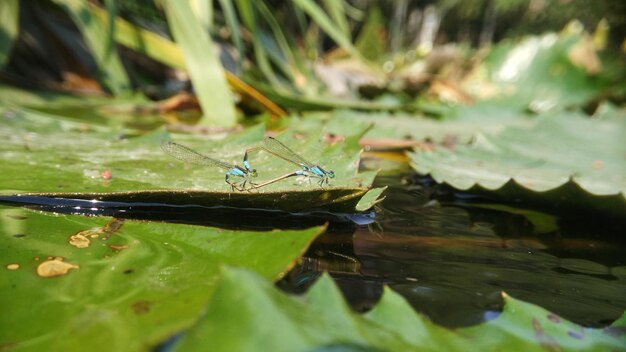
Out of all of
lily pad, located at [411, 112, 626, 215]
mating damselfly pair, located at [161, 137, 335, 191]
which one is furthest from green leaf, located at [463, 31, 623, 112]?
mating damselfly pair, located at [161, 137, 335, 191]

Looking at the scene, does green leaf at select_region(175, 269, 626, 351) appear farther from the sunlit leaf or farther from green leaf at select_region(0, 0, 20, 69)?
green leaf at select_region(0, 0, 20, 69)

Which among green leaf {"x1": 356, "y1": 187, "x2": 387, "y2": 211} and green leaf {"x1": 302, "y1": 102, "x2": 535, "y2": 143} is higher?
green leaf {"x1": 302, "y1": 102, "x2": 535, "y2": 143}

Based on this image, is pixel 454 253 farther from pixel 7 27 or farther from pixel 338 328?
pixel 7 27

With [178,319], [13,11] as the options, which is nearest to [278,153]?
[178,319]

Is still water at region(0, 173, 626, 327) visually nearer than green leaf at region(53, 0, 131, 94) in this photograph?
Yes

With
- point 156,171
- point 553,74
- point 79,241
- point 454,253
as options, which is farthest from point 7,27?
point 553,74

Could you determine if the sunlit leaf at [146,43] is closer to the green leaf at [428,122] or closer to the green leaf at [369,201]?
the green leaf at [428,122]

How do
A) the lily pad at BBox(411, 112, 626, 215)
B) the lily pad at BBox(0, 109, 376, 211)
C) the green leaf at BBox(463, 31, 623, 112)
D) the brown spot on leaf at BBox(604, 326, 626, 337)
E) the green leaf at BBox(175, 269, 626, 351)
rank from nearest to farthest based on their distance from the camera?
the green leaf at BBox(175, 269, 626, 351) → the brown spot on leaf at BBox(604, 326, 626, 337) → the lily pad at BBox(0, 109, 376, 211) → the lily pad at BBox(411, 112, 626, 215) → the green leaf at BBox(463, 31, 623, 112)

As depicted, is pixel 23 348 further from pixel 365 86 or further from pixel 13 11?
pixel 365 86
